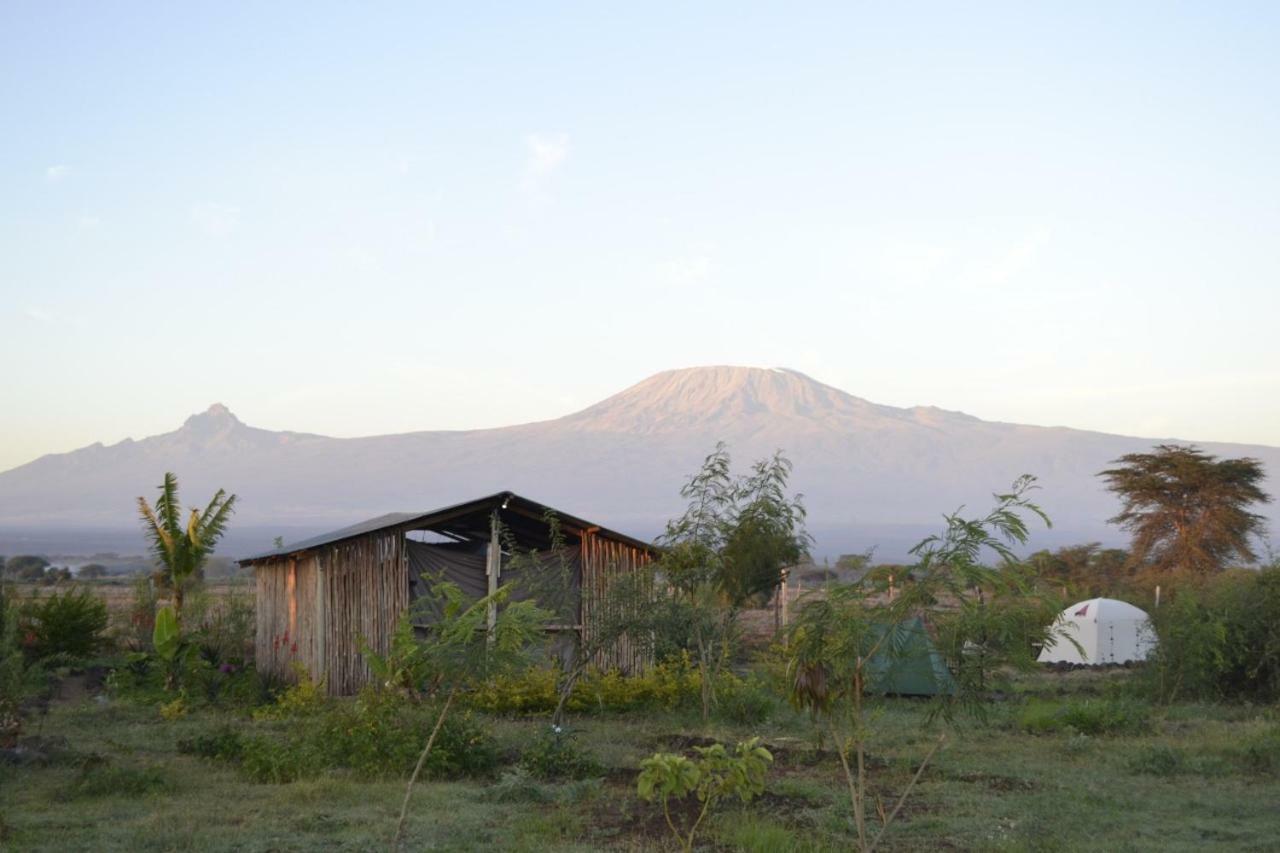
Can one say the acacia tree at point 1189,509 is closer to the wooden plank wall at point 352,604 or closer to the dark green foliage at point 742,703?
the dark green foliage at point 742,703

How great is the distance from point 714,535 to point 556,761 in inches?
188

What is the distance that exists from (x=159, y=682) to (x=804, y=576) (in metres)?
53.5

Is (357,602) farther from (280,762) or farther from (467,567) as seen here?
(280,762)

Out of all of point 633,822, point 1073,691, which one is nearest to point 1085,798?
point 633,822

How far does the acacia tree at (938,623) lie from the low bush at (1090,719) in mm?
8786

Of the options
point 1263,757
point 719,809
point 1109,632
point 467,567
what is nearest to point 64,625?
point 467,567

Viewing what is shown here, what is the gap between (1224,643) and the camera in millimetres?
20016

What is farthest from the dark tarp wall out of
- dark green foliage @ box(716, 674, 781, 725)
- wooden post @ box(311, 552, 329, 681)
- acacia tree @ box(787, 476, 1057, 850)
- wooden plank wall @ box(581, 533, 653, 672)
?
acacia tree @ box(787, 476, 1057, 850)

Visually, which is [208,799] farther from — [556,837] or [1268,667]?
[1268,667]

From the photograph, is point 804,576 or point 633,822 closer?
point 633,822

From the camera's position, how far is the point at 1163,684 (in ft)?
68.2

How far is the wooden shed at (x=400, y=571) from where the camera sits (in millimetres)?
20172

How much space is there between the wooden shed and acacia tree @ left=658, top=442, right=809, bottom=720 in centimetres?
206

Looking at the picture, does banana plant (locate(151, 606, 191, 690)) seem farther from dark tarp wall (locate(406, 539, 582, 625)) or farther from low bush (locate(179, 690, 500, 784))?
low bush (locate(179, 690, 500, 784))
